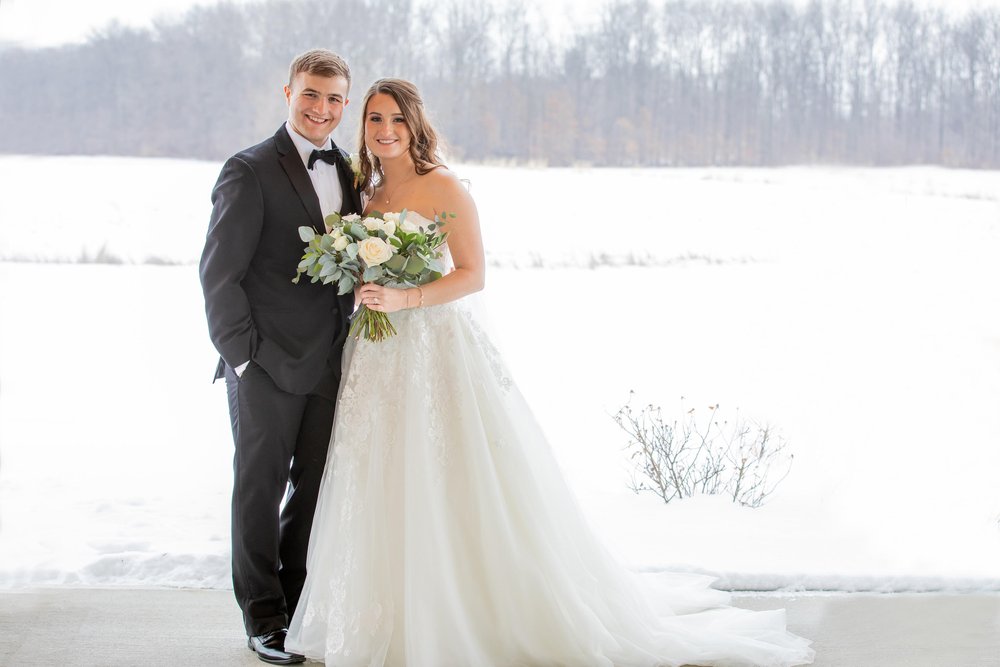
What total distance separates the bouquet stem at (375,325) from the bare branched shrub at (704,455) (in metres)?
1.81

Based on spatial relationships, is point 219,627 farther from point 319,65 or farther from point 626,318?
point 626,318

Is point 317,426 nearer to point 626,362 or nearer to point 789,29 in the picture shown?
point 626,362

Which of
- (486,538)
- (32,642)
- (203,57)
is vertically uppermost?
(203,57)

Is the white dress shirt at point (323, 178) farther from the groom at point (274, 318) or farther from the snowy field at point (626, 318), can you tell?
the snowy field at point (626, 318)

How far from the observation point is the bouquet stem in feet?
8.26

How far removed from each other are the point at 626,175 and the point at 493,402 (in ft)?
7.67

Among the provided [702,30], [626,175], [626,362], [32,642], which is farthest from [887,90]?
[32,642]

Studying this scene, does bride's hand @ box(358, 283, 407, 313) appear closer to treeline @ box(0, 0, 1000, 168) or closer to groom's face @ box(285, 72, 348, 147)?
groom's face @ box(285, 72, 348, 147)

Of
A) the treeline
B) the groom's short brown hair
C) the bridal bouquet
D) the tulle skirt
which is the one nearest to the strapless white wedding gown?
the tulle skirt

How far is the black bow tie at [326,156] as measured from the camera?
2602mm

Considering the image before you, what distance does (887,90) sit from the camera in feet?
14.7

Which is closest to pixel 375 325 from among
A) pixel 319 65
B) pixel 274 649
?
pixel 319 65

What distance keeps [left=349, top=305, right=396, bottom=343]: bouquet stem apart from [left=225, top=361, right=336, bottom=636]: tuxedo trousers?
217 mm

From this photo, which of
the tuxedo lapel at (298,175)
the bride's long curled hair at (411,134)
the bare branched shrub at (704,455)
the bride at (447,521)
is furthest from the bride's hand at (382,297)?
the bare branched shrub at (704,455)
